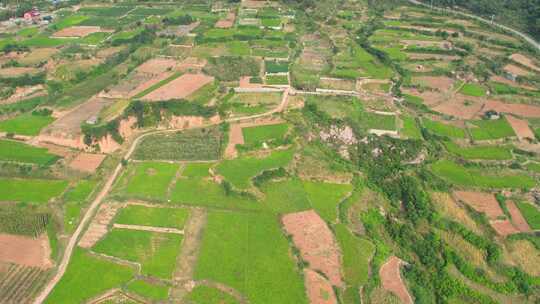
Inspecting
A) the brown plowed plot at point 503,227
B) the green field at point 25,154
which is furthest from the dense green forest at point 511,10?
the green field at point 25,154

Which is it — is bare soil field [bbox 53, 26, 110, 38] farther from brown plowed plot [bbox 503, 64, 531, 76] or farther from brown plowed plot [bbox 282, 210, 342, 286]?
brown plowed plot [bbox 503, 64, 531, 76]

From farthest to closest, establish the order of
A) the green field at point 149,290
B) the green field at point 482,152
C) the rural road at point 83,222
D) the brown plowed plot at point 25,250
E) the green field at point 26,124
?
the green field at point 26,124 → the green field at point 482,152 → the brown plowed plot at point 25,250 → the rural road at point 83,222 → the green field at point 149,290

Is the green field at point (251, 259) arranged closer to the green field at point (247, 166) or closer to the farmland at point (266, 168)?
the farmland at point (266, 168)

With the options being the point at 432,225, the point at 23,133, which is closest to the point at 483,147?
the point at 432,225

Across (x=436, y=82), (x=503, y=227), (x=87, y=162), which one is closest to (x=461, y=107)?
(x=436, y=82)

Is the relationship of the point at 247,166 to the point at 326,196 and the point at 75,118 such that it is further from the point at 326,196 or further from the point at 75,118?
the point at 75,118

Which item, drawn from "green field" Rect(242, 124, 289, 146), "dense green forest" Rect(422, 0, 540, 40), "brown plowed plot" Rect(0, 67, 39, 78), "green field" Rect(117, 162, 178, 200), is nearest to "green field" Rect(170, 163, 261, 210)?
"green field" Rect(117, 162, 178, 200)
